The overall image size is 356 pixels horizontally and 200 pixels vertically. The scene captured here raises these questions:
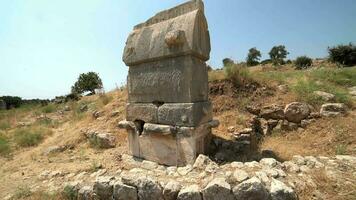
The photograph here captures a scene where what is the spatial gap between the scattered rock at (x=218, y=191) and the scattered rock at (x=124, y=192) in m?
0.90

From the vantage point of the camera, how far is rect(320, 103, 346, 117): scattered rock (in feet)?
18.4

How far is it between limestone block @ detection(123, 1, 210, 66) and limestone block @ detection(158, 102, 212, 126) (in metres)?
0.84

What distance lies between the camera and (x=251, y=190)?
264 cm

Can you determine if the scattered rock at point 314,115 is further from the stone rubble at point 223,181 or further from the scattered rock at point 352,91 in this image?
the stone rubble at point 223,181

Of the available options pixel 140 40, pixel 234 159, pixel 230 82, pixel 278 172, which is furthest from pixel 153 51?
pixel 230 82

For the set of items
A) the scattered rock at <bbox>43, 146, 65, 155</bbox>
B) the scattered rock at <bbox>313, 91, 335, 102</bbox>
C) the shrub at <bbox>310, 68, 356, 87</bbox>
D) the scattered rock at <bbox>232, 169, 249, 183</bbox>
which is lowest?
the scattered rock at <bbox>43, 146, 65, 155</bbox>

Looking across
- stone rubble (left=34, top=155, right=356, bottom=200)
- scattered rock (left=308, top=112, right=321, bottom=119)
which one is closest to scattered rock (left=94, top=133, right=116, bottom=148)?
stone rubble (left=34, top=155, right=356, bottom=200)

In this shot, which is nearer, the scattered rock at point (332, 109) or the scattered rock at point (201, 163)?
the scattered rock at point (201, 163)

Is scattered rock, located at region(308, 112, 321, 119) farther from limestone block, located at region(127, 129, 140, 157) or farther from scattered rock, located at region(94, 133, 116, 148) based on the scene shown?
scattered rock, located at region(94, 133, 116, 148)

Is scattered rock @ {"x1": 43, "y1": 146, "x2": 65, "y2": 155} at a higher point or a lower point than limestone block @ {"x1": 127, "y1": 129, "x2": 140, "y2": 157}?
lower

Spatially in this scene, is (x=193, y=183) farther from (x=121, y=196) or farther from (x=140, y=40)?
(x=140, y=40)

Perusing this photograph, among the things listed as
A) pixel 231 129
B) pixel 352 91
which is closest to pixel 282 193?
pixel 231 129

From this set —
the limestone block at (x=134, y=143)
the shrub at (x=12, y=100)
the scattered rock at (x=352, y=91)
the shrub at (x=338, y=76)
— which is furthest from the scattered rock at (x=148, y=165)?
the shrub at (x=12, y=100)

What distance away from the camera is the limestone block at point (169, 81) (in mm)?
4023
